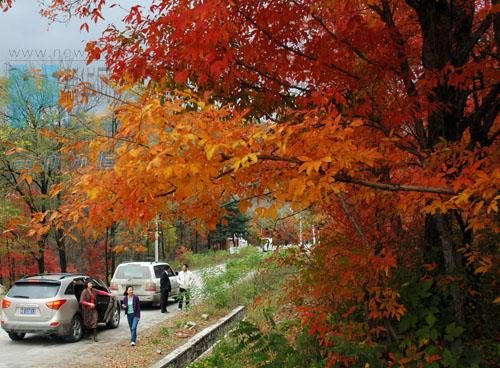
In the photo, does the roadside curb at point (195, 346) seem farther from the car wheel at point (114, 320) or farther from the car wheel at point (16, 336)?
the car wheel at point (16, 336)

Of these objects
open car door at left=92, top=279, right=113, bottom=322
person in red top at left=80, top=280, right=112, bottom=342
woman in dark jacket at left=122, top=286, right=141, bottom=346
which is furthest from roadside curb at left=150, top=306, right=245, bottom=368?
open car door at left=92, top=279, right=113, bottom=322

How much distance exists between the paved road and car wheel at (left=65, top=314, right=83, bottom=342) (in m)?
0.15

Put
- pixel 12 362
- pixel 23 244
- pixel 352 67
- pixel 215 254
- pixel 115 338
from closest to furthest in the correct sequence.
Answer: pixel 352 67
pixel 12 362
pixel 115 338
pixel 23 244
pixel 215 254

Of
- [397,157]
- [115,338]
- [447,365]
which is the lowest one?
[115,338]

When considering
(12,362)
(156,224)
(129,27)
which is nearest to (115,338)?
(12,362)

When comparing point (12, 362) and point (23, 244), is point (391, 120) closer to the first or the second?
point (12, 362)

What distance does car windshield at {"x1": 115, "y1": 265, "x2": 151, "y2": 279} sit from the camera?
19.4 metres

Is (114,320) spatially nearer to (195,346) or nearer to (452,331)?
(195,346)

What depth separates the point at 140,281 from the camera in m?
19.3

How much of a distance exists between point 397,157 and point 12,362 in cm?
946

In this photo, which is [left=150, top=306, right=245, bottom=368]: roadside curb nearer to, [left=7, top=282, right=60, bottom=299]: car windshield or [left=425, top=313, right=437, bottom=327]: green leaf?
[left=7, top=282, right=60, bottom=299]: car windshield

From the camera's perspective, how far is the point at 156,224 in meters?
6.12

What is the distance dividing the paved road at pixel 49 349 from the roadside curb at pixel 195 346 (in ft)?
8.50

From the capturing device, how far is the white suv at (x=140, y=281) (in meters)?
19.1
